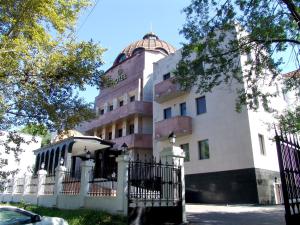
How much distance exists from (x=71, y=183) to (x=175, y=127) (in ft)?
38.9

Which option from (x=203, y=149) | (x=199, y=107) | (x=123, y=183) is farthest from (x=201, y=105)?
(x=123, y=183)

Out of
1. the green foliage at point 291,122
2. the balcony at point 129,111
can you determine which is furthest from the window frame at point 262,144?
the balcony at point 129,111

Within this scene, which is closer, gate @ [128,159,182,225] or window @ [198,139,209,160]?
gate @ [128,159,182,225]

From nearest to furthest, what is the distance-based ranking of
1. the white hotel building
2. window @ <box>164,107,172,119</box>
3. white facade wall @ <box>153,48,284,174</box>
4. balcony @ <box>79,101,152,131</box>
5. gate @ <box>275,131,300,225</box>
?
gate @ <box>275,131,300,225</box>, the white hotel building, white facade wall @ <box>153,48,284,174</box>, window @ <box>164,107,172,119</box>, balcony @ <box>79,101,152,131</box>

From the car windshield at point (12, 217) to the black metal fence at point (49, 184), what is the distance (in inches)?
305

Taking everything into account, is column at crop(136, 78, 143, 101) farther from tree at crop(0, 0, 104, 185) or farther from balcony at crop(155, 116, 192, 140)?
tree at crop(0, 0, 104, 185)

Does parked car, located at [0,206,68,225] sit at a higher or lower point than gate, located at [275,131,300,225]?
lower

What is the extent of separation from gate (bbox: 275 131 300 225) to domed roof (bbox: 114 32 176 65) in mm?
26487

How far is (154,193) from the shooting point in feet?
33.6

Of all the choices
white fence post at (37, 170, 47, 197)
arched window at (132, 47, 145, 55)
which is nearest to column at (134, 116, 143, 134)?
arched window at (132, 47, 145, 55)

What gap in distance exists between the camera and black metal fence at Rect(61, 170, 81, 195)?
1253 centimetres

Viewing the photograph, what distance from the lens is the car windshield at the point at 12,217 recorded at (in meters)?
6.85

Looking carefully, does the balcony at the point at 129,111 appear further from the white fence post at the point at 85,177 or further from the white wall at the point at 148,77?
the white fence post at the point at 85,177

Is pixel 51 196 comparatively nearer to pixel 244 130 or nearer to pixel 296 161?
pixel 296 161
